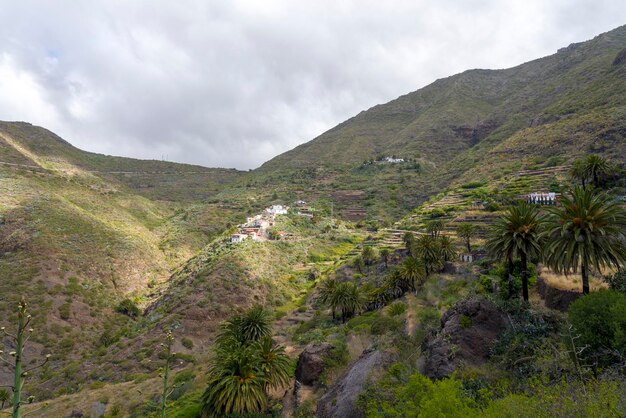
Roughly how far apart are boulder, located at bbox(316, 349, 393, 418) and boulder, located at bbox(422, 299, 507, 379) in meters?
2.88

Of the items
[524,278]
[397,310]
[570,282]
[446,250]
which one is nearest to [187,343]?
[397,310]

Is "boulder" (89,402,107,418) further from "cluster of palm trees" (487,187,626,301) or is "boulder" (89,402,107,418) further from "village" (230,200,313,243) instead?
"village" (230,200,313,243)

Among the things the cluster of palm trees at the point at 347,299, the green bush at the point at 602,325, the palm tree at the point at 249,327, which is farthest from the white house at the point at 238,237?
the green bush at the point at 602,325

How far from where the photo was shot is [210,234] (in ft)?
351

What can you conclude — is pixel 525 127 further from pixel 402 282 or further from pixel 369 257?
pixel 402 282

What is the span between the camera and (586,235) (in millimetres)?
20484

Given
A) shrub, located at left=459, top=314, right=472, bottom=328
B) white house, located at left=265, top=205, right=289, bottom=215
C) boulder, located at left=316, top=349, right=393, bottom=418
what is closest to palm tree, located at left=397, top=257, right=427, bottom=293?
boulder, located at left=316, top=349, right=393, bottom=418

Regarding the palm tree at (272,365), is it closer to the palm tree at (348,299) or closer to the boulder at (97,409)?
the palm tree at (348,299)

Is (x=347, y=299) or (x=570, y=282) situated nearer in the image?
(x=570, y=282)

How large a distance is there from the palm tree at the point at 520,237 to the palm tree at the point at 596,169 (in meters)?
34.5

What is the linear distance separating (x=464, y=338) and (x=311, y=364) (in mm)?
14007

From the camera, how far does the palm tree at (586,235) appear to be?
2008 centimetres

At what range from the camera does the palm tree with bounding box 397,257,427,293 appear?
44.1 metres

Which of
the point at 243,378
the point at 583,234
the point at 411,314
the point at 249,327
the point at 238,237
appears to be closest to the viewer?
the point at 583,234
